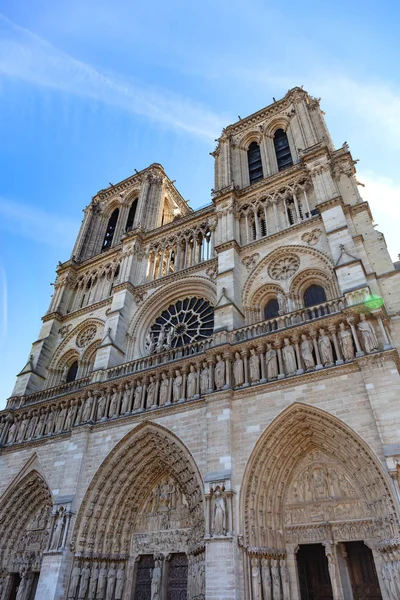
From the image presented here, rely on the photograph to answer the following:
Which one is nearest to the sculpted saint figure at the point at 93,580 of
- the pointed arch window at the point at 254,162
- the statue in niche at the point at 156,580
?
the statue in niche at the point at 156,580

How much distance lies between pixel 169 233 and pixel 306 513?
1177 centimetres

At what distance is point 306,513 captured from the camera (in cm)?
854

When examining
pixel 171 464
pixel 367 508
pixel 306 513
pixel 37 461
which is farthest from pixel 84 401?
pixel 367 508

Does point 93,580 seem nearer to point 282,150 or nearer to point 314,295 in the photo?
point 314,295

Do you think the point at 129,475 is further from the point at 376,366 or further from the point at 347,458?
the point at 376,366

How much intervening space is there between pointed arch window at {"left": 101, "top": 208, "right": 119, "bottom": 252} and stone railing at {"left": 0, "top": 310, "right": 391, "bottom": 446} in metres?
9.74

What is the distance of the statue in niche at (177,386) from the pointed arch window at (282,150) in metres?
9.89

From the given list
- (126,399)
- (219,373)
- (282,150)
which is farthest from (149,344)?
(282,150)

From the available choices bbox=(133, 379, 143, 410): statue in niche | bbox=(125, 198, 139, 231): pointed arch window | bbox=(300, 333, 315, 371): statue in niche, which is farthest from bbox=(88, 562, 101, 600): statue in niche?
bbox=(125, 198, 139, 231): pointed arch window

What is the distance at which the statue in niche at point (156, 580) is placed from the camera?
30.7ft

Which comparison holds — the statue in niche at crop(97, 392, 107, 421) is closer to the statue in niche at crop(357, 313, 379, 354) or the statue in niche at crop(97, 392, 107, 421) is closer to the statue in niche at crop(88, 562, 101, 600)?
the statue in niche at crop(88, 562, 101, 600)

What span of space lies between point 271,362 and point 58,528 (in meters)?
6.49

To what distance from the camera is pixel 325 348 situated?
9234 millimetres

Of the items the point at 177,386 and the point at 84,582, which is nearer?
the point at 84,582
